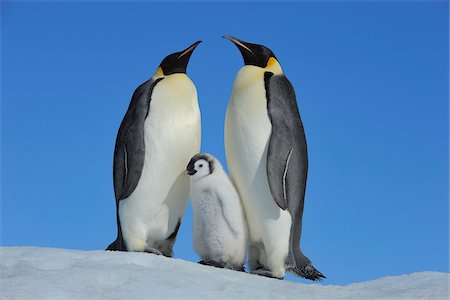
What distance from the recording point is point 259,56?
5.39m

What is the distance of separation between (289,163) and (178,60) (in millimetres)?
1376

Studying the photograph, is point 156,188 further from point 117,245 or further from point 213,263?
point 213,263

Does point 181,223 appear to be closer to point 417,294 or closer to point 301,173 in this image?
point 301,173

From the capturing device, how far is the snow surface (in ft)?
12.0

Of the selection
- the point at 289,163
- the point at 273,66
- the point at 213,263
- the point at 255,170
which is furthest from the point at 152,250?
the point at 273,66

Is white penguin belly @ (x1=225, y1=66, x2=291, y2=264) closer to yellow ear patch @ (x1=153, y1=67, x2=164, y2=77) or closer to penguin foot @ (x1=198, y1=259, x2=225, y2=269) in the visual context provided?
penguin foot @ (x1=198, y1=259, x2=225, y2=269)

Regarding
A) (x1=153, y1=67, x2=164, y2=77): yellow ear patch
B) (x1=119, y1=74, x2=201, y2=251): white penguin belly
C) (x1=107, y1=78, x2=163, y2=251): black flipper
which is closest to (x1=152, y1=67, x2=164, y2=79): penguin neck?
(x1=153, y1=67, x2=164, y2=77): yellow ear patch

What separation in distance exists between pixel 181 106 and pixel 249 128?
0.62m

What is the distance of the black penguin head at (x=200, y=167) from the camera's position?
16.0 feet

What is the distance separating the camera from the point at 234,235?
479 cm

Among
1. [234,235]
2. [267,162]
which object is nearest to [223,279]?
[234,235]

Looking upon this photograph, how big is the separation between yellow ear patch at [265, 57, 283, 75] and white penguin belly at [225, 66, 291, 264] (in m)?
0.29

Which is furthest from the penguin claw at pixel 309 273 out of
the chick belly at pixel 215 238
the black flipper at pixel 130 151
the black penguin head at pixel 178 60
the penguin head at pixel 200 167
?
the black penguin head at pixel 178 60

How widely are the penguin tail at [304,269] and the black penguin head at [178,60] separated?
183cm
